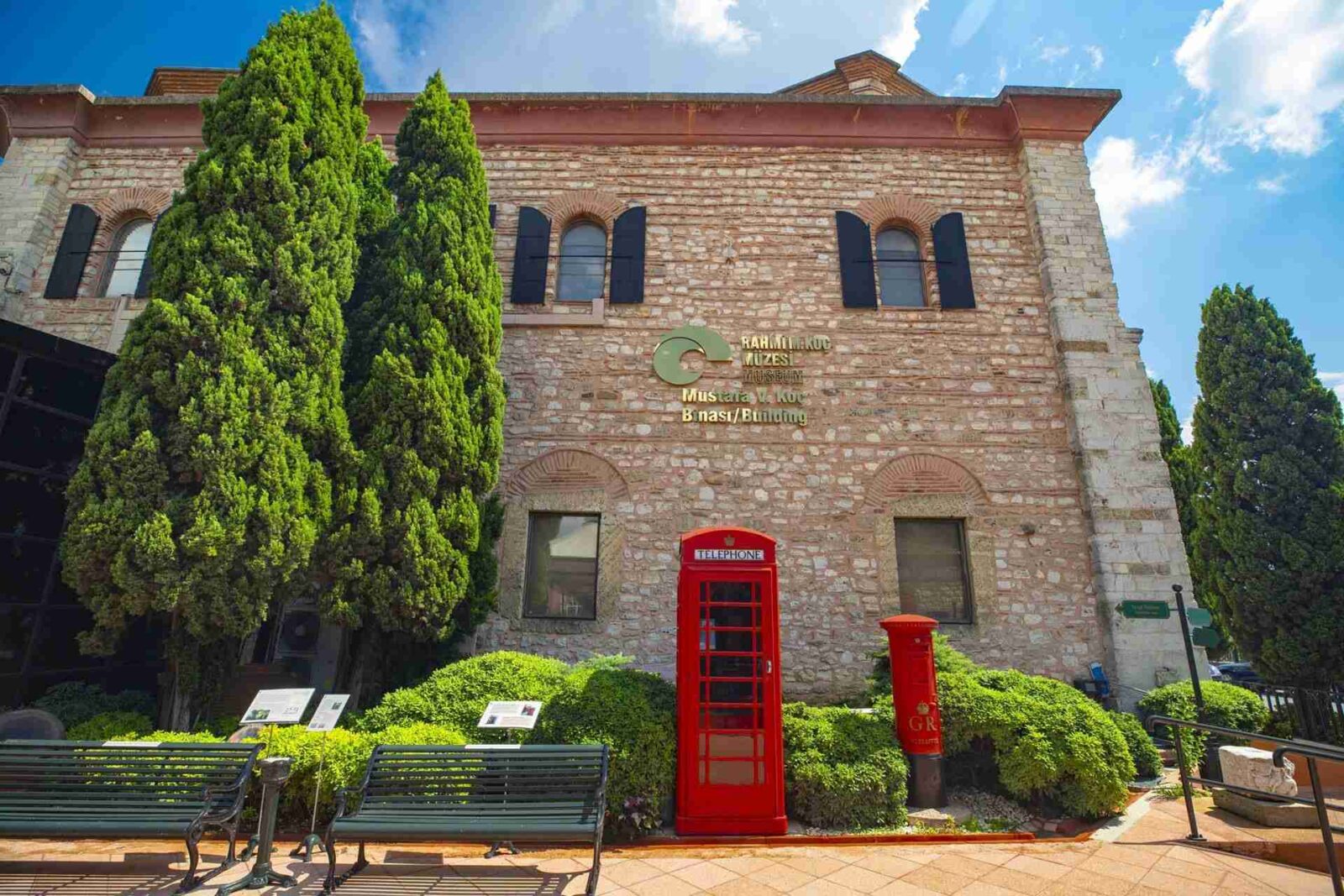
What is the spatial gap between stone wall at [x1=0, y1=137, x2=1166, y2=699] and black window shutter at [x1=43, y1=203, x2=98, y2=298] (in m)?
0.33

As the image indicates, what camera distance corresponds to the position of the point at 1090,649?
8336 mm

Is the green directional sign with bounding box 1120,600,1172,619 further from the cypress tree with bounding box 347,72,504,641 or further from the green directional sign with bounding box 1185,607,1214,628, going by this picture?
the cypress tree with bounding box 347,72,504,641

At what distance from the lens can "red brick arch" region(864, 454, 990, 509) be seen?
8.88 meters

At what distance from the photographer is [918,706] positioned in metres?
5.68

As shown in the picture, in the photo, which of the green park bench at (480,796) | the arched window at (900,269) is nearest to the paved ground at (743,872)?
the green park bench at (480,796)

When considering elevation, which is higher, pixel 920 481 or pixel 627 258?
pixel 627 258

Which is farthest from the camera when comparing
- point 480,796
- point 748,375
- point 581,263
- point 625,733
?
point 581,263

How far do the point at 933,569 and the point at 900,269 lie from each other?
4772 millimetres

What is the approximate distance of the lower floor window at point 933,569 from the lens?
28.2 feet

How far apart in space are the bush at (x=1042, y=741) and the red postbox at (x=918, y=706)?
28 centimetres

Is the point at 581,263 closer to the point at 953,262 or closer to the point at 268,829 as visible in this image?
the point at 953,262

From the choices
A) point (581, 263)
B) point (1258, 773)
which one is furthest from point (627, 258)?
point (1258, 773)

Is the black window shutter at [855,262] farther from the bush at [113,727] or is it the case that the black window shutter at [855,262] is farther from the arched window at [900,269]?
the bush at [113,727]

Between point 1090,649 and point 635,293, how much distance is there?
26.1 feet
